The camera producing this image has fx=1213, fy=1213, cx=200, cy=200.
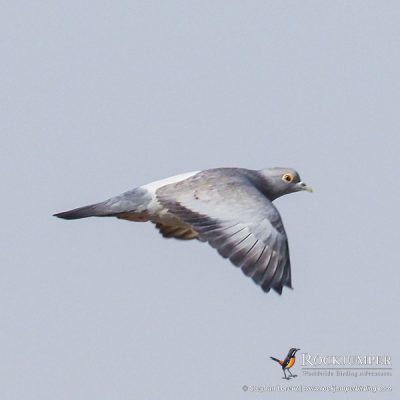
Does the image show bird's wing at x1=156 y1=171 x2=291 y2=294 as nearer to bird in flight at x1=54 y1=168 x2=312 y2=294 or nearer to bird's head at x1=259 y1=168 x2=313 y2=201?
bird in flight at x1=54 y1=168 x2=312 y2=294

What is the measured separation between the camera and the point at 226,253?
14531 mm

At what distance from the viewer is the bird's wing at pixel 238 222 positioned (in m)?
14.6

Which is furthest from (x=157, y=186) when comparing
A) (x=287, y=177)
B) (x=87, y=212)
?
(x=287, y=177)

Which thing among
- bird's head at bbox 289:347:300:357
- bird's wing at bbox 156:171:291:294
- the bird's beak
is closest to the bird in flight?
bird's wing at bbox 156:171:291:294

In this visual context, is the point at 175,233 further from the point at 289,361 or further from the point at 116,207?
the point at 289,361

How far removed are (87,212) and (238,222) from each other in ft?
8.33

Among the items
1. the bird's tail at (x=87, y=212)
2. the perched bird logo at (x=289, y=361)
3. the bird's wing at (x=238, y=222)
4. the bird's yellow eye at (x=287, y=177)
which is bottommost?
the perched bird logo at (x=289, y=361)

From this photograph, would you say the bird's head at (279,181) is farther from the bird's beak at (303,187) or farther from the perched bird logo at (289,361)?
the perched bird logo at (289,361)

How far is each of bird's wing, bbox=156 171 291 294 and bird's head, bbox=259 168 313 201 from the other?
157cm

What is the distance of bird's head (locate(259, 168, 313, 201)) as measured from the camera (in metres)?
18.0

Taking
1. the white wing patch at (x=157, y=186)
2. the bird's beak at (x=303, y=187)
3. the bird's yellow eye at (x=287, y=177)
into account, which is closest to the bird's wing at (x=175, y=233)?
the white wing patch at (x=157, y=186)

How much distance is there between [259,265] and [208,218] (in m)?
1.08

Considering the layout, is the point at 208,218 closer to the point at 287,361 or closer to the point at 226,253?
the point at 226,253

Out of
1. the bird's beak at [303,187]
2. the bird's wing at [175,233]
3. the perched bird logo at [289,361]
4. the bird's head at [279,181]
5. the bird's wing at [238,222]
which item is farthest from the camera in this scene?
the bird's beak at [303,187]
